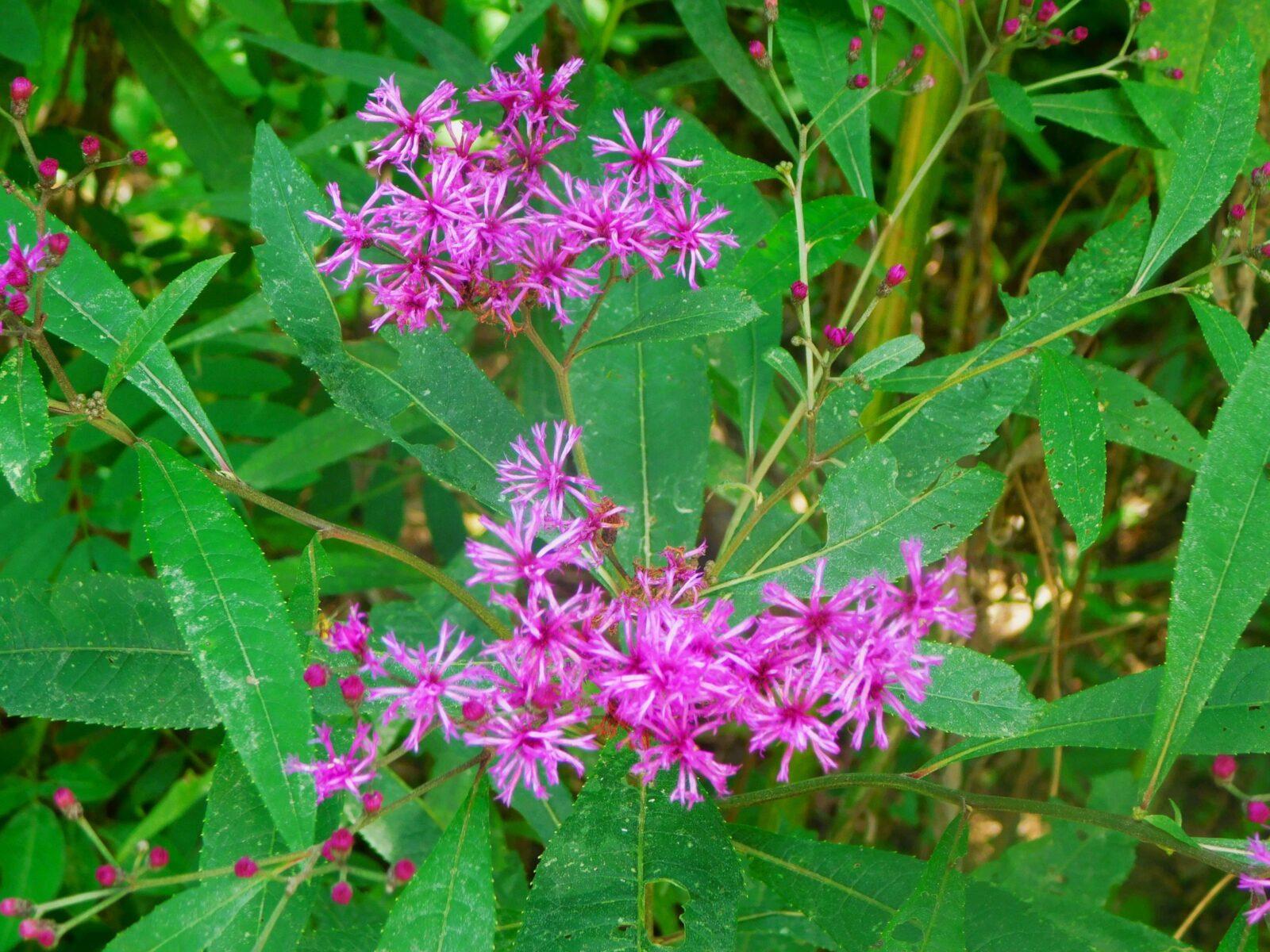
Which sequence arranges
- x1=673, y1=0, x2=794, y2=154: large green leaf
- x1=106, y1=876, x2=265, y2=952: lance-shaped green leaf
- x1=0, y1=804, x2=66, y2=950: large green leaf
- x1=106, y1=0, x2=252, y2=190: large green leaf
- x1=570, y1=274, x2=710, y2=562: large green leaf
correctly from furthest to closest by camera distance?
x1=106, y1=0, x2=252, y2=190: large green leaf
x1=0, y1=804, x2=66, y2=950: large green leaf
x1=673, y1=0, x2=794, y2=154: large green leaf
x1=570, y1=274, x2=710, y2=562: large green leaf
x1=106, y1=876, x2=265, y2=952: lance-shaped green leaf

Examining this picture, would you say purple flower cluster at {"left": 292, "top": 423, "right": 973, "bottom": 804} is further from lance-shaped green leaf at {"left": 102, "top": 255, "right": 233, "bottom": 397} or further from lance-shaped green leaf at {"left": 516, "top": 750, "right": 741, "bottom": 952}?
lance-shaped green leaf at {"left": 102, "top": 255, "right": 233, "bottom": 397}

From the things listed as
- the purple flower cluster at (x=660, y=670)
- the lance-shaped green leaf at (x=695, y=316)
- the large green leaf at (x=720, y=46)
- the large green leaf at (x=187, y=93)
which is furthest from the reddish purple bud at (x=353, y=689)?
the large green leaf at (x=187, y=93)

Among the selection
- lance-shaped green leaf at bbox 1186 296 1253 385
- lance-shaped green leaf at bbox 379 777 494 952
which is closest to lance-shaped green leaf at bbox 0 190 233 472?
lance-shaped green leaf at bbox 379 777 494 952

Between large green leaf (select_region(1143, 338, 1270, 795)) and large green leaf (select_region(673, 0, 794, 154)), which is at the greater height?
large green leaf (select_region(673, 0, 794, 154))

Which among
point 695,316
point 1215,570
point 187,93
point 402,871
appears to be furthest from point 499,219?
point 187,93

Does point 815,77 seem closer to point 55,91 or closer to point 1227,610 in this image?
point 1227,610

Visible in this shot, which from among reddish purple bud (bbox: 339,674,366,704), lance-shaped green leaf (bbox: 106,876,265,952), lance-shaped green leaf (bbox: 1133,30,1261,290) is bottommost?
lance-shaped green leaf (bbox: 106,876,265,952)

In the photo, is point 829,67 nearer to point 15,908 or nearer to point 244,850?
point 244,850
